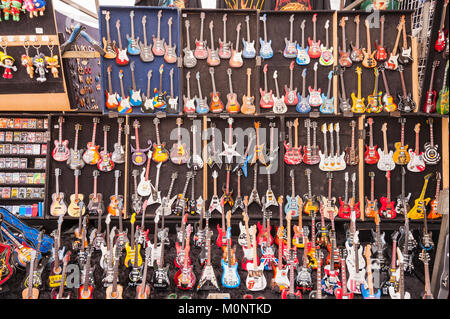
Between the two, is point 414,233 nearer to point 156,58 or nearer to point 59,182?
point 156,58

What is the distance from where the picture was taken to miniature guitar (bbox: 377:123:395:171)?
3.30 meters

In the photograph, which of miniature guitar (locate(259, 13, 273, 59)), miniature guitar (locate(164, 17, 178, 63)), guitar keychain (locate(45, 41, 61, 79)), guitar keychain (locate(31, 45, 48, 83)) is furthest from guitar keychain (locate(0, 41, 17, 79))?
miniature guitar (locate(259, 13, 273, 59))

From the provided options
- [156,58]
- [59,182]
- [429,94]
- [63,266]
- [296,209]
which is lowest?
[63,266]

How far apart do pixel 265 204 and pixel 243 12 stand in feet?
6.61

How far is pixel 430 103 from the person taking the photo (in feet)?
8.44

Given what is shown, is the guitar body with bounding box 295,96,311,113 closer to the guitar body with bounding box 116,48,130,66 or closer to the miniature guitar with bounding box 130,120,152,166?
the miniature guitar with bounding box 130,120,152,166

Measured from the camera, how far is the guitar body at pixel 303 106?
3.37 metres

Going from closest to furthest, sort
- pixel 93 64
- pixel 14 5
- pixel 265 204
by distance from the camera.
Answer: pixel 14 5 → pixel 265 204 → pixel 93 64

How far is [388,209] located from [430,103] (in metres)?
1.17

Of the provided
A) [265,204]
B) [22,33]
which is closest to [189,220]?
[265,204]

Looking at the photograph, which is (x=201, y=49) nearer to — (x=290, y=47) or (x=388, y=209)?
(x=290, y=47)

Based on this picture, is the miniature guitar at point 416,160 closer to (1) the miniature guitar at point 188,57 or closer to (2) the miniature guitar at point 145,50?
(1) the miniature guitar at point 188,57

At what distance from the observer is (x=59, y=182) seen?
3363 millimetres

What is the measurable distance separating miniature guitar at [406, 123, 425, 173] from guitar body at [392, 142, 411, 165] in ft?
0.12
